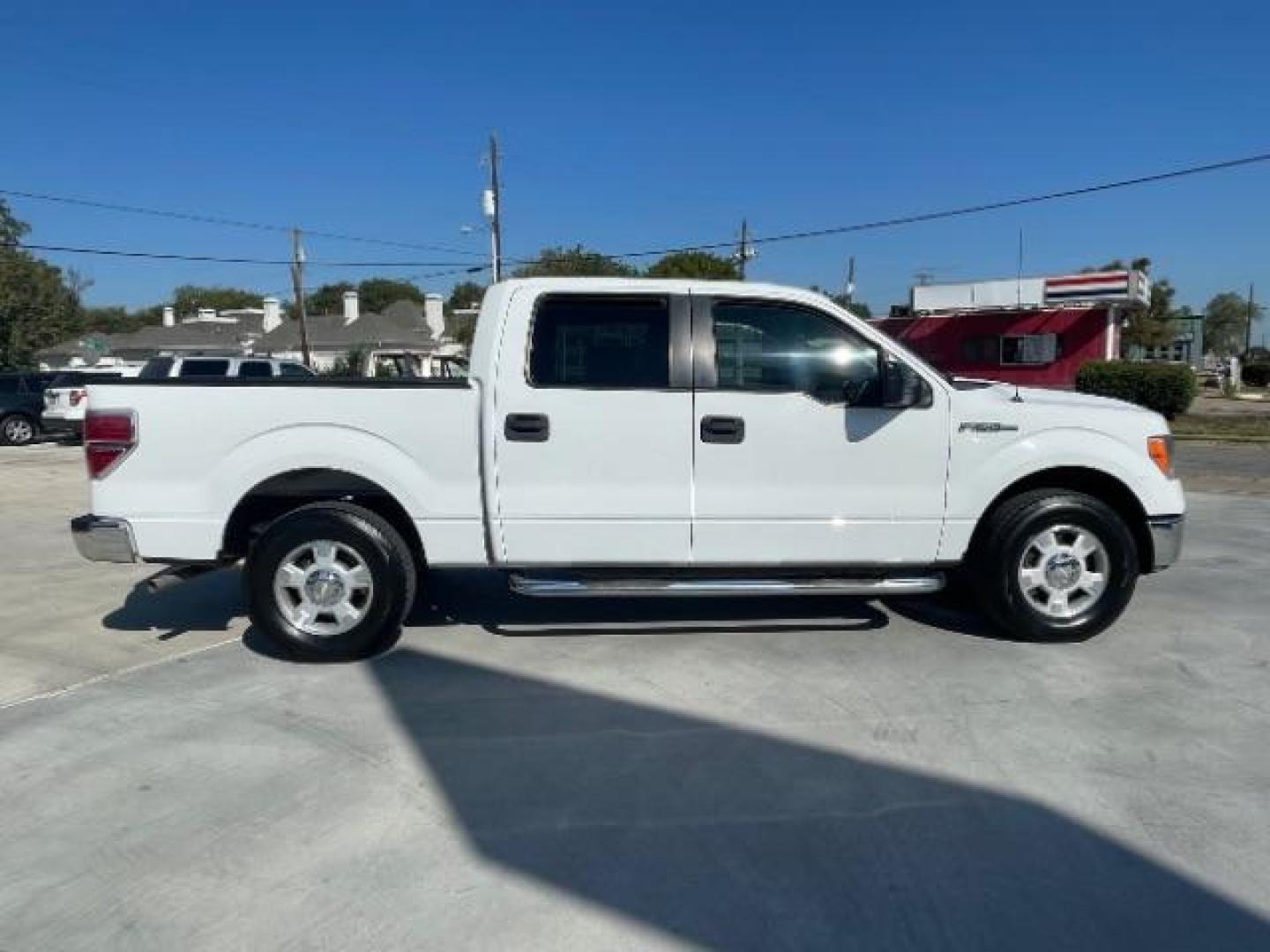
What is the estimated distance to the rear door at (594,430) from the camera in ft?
16.1

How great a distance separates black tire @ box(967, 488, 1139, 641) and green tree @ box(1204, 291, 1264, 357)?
358 ft

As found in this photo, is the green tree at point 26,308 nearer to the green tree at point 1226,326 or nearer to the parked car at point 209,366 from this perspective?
the parked car at point 209,366

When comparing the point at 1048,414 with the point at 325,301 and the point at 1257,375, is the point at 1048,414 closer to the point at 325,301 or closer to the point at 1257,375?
the point at 1257,375

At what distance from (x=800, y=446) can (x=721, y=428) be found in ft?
1.42

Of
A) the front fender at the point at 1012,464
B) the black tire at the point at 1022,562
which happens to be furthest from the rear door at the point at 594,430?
the black tire at the point at 1022,562

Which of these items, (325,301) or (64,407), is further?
(325,301)

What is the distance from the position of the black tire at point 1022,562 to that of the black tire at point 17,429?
2282cm

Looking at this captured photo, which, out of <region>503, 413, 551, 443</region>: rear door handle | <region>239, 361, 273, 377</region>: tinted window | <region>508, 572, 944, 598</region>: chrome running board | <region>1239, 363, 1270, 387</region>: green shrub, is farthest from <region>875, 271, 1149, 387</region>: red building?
<region>1239, 363, 1270, 387</region>: green shrub

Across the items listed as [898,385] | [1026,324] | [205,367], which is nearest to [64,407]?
[205,367]

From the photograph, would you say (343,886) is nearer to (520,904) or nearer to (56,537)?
(520,904)

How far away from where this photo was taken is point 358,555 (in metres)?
4.93

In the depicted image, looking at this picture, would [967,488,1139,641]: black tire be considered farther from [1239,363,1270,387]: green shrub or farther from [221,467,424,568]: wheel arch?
[1239,363,1270,387]: green shrub

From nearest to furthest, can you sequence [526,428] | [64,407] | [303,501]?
[526,428]
[303,501]
[64,407]

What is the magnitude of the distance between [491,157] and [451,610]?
3563 centimetres
